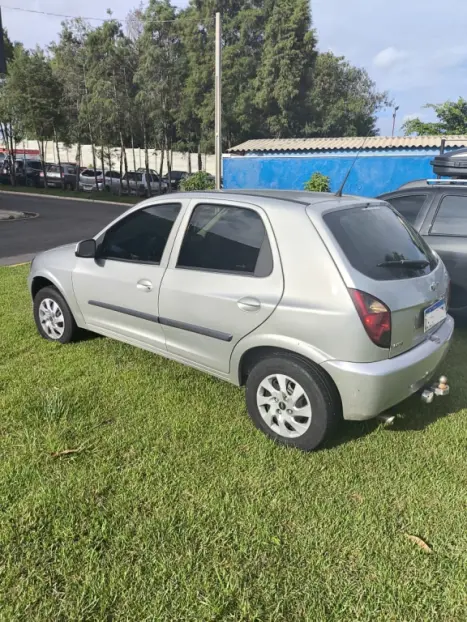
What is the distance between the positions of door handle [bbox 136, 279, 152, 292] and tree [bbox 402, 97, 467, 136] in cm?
→ 2916

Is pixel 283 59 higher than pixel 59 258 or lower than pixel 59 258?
higher

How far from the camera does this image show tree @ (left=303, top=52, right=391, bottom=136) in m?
33.5

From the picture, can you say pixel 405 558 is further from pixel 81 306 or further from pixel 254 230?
pixel 81 306

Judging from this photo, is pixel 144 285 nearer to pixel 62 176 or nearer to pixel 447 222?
pixel 447 222

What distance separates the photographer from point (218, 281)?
3.24 m

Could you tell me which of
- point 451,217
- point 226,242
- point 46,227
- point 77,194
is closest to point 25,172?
point 77,194

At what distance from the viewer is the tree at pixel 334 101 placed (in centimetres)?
3350

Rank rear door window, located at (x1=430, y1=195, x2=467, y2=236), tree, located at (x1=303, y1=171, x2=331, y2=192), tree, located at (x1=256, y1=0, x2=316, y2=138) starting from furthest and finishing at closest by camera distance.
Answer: tree, located at (x1=256, y1=0, x2=316, y2=138) < tree, located at (x1=303, y1=171, x2=331, y2=192) < rear door window, located at (x1=430, y1=195, x2=467, y2=236)

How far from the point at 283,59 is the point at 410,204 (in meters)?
28.5

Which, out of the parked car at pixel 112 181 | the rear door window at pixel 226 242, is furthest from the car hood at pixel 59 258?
the parked car at pixel 112 181

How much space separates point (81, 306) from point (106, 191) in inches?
1053

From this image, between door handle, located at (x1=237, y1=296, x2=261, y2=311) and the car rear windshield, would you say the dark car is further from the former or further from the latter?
door handle, located at (x1=237, y1=296, x2=261, y2=311)

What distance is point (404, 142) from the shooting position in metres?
18.9

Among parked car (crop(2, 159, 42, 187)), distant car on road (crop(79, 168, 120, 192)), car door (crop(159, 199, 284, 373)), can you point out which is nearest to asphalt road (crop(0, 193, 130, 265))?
distant car on road (crop(79, 168, 120, 192))
